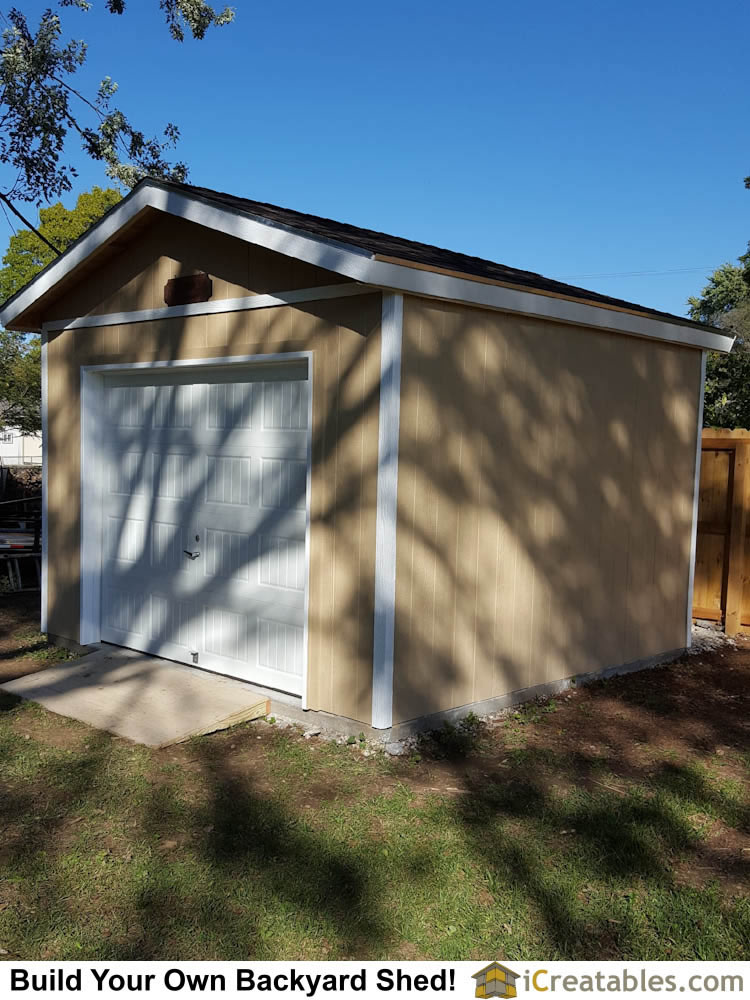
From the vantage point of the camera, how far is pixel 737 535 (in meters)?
8.20

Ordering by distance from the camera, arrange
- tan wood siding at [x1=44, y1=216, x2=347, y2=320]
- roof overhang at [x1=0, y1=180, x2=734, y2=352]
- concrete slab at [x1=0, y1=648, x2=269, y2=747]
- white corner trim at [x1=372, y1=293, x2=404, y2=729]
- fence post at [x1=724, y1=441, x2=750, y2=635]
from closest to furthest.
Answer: roof overhang at [x1=0, y1=180, x2=734, y2=352], white corner trim at [x1=372, y1=293, x2=404, y2=729], concrete slab at [x1=0, y1=648, x2=269, y2=747], tan wood siding at [x1=44, y1=216, x2=347, y2=320], fence post at [x1=724, y1=441, x2=750, y2=635]

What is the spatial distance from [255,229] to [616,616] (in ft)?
13.1

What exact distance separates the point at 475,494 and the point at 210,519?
1.97 m

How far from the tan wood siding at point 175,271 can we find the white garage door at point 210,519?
22.5 inches

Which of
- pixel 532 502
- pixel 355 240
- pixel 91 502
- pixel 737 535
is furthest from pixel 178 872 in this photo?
pixel 737 535

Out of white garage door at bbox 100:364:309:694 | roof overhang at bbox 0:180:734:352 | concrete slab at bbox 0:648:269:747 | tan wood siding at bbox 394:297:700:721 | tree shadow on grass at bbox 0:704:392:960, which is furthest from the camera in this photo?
white garage door at bbox 100:364:309:694

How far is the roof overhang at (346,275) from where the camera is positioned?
4.71 metres

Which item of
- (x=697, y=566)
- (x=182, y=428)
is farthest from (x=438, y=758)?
(x=697, y=566)

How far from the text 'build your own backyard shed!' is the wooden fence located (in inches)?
34.0

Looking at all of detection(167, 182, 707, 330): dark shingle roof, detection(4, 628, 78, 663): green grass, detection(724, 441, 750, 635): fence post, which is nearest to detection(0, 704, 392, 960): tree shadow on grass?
detection(4, 628, 78, 663): green grass

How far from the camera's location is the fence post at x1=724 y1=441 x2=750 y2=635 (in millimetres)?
8125
